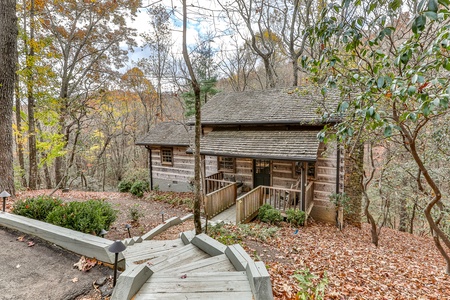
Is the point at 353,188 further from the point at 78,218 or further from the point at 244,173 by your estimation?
the point at 78,218

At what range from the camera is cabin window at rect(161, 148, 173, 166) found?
14938mm

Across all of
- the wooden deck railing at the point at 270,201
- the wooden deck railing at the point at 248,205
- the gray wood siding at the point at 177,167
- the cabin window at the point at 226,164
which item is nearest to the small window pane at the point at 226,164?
the cabin window at the point at 226,164

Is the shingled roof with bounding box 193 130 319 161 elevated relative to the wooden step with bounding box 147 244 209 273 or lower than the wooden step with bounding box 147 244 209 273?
elevated

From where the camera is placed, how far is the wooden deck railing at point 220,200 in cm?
881

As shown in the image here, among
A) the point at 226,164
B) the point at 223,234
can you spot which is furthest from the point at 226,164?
the point at 223,234

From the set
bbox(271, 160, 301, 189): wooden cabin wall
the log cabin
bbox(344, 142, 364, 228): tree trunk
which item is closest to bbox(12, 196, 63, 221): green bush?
the log cabin

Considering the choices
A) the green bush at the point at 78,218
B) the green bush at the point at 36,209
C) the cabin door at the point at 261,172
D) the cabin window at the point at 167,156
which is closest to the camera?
the green bush at the point at 78,218

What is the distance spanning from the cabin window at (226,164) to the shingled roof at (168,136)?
8.28 ft

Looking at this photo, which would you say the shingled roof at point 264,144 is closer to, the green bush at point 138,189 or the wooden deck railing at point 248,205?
the wooden deck railing at point 248,205

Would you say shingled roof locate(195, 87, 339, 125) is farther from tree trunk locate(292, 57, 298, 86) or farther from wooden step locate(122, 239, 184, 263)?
wooden step locate(122, 239, 184, 263)

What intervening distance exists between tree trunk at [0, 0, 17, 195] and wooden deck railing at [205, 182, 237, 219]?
627 cm

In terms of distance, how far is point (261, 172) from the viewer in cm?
1157

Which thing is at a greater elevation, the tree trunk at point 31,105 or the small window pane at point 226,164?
the tree trunk at point 31,105

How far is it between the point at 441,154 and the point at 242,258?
8.15 metres
